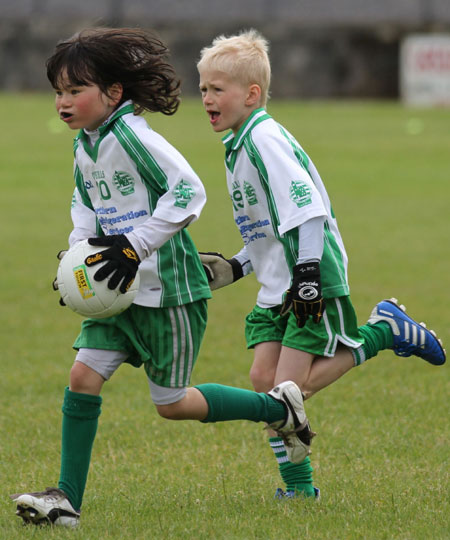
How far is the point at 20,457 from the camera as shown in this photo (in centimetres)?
501

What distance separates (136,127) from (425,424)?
239cm

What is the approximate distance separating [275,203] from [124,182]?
1.95ft

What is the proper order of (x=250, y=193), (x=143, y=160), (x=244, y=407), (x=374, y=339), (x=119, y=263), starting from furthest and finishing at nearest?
(x=374, y=339) → (x=250, y=193) → (x=244, y=407) → (x=143, y=160) → (x=119, y=263)

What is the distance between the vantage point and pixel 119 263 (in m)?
3.82

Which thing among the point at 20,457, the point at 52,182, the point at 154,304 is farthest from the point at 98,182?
the point at 52,182

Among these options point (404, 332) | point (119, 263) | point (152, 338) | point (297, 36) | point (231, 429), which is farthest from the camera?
point (297, 36)

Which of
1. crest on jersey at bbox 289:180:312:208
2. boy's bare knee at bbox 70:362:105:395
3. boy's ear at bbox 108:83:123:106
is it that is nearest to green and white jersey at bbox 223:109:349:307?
crest on jersey at bbox 289:180:312:208

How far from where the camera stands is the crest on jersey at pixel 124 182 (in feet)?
13.1

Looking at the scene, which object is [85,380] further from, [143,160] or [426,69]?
[426,69]

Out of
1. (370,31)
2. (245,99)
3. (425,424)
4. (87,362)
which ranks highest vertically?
(245,99)

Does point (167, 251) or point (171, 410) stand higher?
Result: point (167, 251)

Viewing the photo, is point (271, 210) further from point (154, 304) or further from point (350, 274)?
point (350, 274)

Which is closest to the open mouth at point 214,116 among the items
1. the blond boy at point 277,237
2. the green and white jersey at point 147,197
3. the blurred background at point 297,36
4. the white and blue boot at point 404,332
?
the blond boy at point 277,237

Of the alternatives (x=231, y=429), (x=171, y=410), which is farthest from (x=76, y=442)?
(x=231, y=429)
